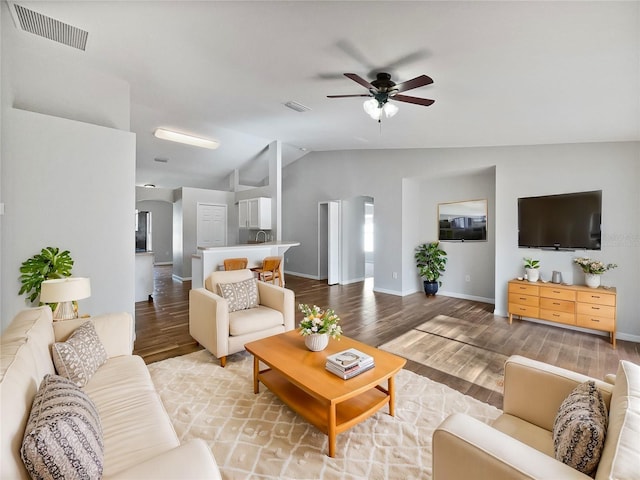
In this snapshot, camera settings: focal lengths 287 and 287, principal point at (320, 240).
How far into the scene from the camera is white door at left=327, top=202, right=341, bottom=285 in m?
6.95

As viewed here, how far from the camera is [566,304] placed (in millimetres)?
3725

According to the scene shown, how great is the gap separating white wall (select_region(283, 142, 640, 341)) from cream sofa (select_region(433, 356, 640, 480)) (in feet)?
10.8

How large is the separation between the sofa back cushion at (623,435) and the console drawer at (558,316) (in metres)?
3.29

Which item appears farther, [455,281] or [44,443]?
[455,281]

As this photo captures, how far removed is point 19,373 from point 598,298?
5166mm

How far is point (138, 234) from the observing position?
10125mm

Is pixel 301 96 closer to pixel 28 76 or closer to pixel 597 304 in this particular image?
pixel 28 76

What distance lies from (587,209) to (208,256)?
5.67 m

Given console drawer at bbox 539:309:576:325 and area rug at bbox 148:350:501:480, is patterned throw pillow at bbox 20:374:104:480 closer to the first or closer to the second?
area rug at bbox 148:350:501:480

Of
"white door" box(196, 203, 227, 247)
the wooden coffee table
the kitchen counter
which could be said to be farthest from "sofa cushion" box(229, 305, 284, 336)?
"white door" box(196, 203, 227, 247)

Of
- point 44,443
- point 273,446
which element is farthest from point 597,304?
point 44,443

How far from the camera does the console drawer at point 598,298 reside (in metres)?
3.41

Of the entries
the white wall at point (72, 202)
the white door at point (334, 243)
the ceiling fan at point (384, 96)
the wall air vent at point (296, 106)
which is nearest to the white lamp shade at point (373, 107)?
the ceiling fan at point (384, 96)

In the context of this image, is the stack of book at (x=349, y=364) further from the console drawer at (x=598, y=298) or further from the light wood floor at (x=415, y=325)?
the console drawer at (x=598, y=298)
